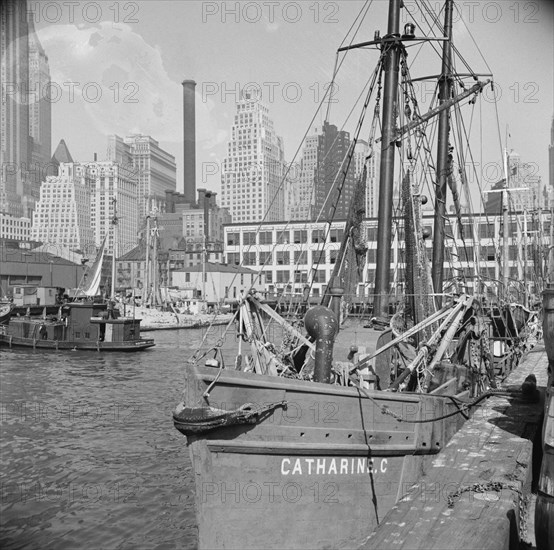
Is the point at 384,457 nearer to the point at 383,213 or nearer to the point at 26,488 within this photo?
the point at 383,213

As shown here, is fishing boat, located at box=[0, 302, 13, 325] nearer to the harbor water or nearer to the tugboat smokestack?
the harbor water

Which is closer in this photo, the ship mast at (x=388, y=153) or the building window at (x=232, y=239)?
the ship mast at (x=388, y=153)

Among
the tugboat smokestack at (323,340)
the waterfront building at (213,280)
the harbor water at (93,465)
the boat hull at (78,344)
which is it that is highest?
the waterfront building at (213,280)

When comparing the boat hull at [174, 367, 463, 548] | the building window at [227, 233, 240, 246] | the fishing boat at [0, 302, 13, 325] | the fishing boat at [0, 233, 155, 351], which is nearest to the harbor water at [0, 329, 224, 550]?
the boat hull at [174, 367, 463, 548]

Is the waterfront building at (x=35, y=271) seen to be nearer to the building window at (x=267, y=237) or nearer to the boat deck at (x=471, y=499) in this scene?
the building window at (x=267, y=237)

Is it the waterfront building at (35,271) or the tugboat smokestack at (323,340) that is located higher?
the waterfront building at (35,271)

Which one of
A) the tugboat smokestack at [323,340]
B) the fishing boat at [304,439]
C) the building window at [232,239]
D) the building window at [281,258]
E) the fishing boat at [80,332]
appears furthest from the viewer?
the building window at [232,239]

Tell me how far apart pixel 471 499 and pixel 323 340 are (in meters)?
Result: 6.09

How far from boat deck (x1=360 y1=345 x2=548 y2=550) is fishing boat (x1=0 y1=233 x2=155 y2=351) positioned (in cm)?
4204

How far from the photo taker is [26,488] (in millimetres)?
16359

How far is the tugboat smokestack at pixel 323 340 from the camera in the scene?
37.8ft

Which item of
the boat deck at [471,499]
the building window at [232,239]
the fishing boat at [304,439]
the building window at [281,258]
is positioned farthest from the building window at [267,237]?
the boat deck at [471,499]

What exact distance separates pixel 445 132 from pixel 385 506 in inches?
819

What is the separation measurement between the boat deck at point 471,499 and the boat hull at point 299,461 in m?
2.58
